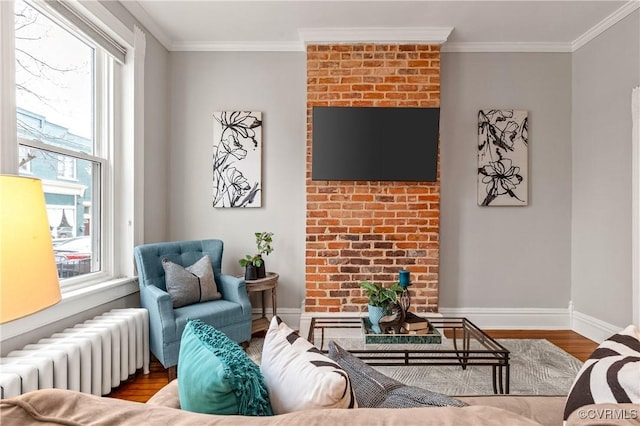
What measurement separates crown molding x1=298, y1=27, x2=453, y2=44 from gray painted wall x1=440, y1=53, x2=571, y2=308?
36 cm

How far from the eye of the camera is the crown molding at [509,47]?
3.56 meters

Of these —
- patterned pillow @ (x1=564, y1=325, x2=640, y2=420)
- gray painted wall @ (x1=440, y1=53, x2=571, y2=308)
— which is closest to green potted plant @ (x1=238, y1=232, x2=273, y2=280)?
gray painted wall @ (x1=440, y1=53, x2=571, y2=308)

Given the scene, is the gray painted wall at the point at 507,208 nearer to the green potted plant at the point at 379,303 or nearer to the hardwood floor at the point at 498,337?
the hardwood floor at the point at 498,337

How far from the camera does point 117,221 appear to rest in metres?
2.96

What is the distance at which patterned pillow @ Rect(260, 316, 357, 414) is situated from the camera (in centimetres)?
71

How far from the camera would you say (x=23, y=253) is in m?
0.96

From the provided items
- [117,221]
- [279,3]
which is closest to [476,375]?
[117,221]

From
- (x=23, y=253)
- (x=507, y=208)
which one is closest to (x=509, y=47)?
(x=507, y=208)

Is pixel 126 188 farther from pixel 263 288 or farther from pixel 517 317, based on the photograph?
pixel 517 317

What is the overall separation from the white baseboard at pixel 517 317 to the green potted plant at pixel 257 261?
1774 mm

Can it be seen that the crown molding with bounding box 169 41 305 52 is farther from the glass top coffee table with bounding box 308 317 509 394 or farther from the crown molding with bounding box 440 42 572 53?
the glass top coffee table with bounding box 308 317 509 394

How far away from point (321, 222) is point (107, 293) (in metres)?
1.79

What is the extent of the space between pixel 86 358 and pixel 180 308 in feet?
2.53

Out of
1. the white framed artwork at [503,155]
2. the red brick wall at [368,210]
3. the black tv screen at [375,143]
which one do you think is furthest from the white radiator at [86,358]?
the white framed artwork at [503,155]
